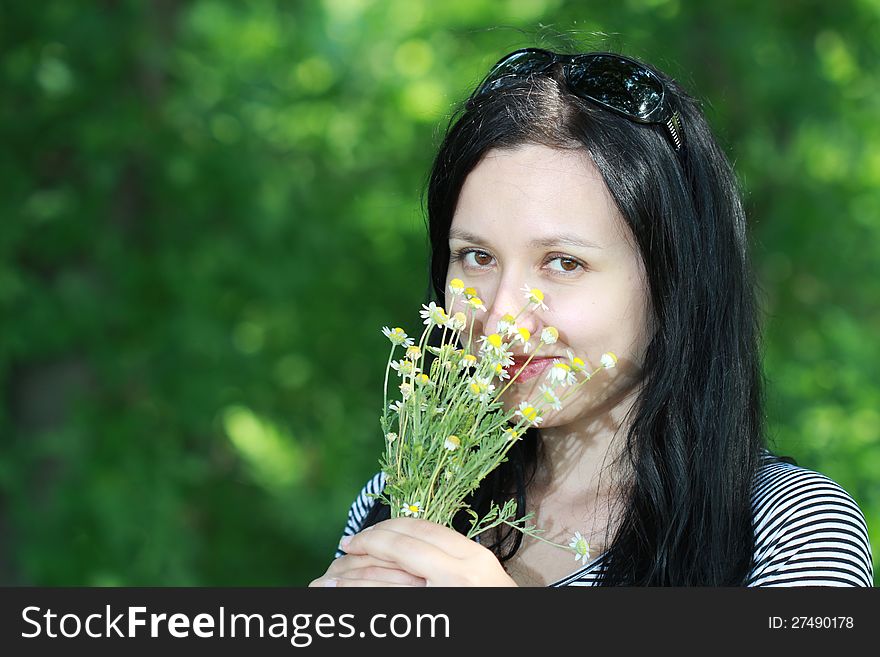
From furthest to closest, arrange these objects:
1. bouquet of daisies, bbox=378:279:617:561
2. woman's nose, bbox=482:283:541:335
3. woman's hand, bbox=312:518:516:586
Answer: woman's nose, bbox=482:283:541:335 < bouquet of daisies, bbox=378:279:617:561 < woman's hand, bbox=312:518:516:586

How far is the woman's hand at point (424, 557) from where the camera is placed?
1265 millimetres

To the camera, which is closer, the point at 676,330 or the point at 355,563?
the point at 355,563

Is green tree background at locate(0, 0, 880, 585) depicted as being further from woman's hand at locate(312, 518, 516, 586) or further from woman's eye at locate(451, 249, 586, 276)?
woman's hand at locate(312, 518, 516, 586)

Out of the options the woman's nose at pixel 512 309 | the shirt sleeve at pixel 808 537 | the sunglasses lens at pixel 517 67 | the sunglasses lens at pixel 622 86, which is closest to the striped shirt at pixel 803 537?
the shirt sleeve at pixel 808 537

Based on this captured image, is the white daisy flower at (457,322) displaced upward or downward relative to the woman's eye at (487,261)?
downward

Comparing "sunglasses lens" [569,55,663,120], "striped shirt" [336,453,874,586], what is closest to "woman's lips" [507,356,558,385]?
"striped shirt" [336,453,874,586]

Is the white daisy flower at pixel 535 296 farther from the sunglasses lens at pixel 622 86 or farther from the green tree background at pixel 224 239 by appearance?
the green tree background at pixel 224 239

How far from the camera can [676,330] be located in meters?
1.59

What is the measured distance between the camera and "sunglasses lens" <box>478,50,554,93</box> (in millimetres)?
1708

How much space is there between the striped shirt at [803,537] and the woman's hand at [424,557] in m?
0.33

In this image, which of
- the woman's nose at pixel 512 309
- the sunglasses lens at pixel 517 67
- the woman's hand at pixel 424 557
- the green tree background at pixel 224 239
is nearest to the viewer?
the woman's hand at pixel 424 557

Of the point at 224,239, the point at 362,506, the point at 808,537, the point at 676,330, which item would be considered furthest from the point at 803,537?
the point at 224,239

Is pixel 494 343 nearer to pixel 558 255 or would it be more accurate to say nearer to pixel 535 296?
pixel 535 296

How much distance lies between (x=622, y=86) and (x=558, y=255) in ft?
1.00
